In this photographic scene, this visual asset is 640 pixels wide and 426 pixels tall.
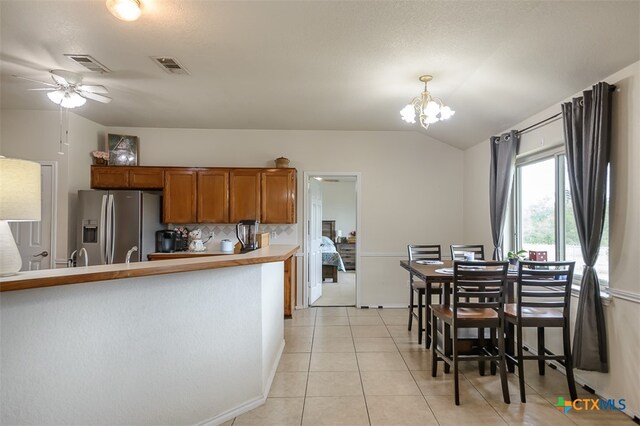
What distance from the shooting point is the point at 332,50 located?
2.83 m

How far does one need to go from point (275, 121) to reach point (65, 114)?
107 inches

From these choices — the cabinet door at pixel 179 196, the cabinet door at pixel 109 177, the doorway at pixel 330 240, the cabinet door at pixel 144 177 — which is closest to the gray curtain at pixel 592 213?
the doorway at pixel 330 240

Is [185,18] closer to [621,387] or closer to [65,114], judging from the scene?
[65,114]

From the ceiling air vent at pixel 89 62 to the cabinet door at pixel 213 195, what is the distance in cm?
192

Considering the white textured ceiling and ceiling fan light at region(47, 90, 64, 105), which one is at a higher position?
the white textured ceiling

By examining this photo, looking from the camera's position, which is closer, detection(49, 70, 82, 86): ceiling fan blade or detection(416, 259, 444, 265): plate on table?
detection(49, 70, 82, 86): ceiling fan blade

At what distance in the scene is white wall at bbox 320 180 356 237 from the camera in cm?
983

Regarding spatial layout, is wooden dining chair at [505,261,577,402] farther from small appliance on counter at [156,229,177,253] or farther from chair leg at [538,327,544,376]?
small appliance on counter at [156,229,177,253]

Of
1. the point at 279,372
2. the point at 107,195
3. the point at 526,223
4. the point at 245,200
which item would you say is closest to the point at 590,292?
the point at 526,223

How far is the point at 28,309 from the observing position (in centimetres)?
155

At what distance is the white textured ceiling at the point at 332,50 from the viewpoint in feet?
7.46

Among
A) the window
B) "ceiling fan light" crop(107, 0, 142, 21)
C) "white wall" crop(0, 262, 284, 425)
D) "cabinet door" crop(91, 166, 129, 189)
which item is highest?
"ceiling fan light" crop(107, 0, 142, 21)

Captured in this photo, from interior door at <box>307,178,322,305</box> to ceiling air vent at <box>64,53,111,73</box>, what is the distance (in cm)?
307

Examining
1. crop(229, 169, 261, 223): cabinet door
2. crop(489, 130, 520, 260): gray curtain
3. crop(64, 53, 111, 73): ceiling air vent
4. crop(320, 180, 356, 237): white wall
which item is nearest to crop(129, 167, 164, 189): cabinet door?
crop(229, 169, 261, 223): cabinet door
